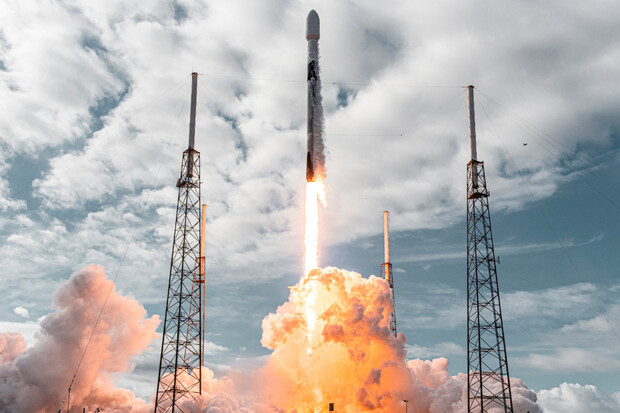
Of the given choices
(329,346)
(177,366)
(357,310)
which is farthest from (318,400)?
(177,366)

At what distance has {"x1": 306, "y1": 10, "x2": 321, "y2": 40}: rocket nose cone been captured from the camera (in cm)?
7794

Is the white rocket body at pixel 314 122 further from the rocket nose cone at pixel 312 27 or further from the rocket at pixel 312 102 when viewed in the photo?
the rocket nose cone at pixel 312 27

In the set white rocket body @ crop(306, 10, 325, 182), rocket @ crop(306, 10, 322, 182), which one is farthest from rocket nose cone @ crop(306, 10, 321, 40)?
white rocket body @ crop(306, 10, 325, 182)

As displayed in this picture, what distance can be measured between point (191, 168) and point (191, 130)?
5.09 meters

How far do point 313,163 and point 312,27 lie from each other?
1780cm

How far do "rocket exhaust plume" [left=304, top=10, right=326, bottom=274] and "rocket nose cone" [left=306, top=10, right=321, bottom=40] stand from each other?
2576 millimetres

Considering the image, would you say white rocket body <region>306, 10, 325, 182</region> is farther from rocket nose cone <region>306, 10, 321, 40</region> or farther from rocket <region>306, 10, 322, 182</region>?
rocket nose cone <region>306, 10, 321, 40</region>

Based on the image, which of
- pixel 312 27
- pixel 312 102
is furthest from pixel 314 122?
pixel 312 27

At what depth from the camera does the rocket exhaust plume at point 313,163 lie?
74.8 m

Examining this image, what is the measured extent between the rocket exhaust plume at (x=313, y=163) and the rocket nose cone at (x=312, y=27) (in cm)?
258

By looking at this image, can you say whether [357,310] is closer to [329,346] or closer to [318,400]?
[329,346]

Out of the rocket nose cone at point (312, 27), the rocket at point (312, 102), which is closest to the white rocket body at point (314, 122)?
the rocket at point (312, 102)

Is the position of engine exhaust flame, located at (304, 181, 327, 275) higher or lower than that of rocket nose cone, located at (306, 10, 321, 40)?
lower

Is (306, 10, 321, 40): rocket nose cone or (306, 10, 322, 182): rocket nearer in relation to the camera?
(306, 10, 322, 182): rocket
